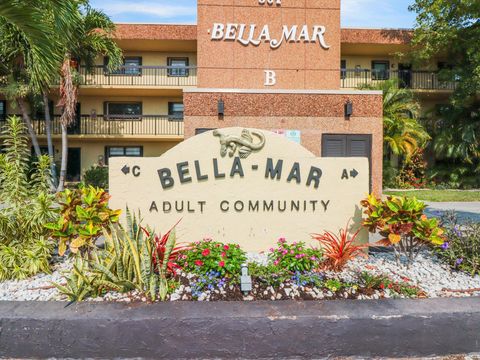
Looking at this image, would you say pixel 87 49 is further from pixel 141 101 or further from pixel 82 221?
pixel 82 221

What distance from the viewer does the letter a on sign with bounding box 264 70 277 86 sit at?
43.2 feet

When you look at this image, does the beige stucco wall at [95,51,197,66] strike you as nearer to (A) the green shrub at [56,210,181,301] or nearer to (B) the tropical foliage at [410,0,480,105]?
(B) the tropical foliage at [410,0,480,105]

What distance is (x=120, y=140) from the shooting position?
24844 millimetres

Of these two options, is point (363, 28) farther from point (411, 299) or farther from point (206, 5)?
point (411, 299)

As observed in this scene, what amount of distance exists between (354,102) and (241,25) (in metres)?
4.65

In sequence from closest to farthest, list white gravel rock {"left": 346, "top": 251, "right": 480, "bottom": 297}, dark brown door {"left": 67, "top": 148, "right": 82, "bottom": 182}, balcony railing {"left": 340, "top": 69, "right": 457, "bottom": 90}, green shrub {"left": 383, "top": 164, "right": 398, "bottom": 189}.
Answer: white gravel rock {"left": 346, "top": 251, "right": 480, "bottom": 297}
green shrub {"left": 383, "top": 164, "right": 398, "bottom": 189}
balcony railing {"left": 340, "top": 69, "right": 457, "bottom": 90}
dark brown door {"left": 67, "top": 148, "right": 82, "bottom": 182}

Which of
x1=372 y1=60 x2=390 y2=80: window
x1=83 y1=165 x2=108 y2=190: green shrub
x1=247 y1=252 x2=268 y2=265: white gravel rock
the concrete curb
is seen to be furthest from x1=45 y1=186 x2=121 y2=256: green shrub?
x1=372 y1=60 x2=390 y2=80: window

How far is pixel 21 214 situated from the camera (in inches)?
210

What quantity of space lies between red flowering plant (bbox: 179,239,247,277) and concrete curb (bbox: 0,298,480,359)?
2.55 feet

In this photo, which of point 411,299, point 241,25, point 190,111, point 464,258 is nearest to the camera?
point 411,299

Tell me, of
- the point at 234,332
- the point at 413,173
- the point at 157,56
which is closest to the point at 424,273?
the point at 234,332

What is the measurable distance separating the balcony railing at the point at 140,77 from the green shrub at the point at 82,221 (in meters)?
20.0

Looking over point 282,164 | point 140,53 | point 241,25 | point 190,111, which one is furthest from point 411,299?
point 140,53

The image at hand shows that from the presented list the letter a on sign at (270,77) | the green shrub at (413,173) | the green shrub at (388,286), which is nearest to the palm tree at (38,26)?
the green shrub at (388,286)
